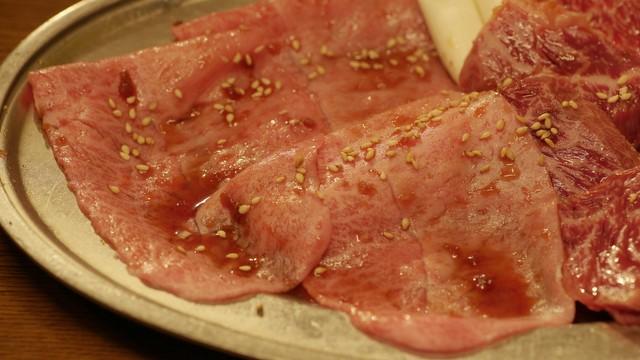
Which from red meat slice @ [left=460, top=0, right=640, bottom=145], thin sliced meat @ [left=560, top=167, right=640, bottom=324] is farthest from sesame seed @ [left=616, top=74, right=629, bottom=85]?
thin sliced meat @ [left=560, top=167, right=640, bottom=324]

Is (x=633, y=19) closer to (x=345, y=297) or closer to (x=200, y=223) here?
(x=345, y=297)

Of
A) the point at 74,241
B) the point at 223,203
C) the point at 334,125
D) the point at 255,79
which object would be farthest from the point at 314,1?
the point at 74,241

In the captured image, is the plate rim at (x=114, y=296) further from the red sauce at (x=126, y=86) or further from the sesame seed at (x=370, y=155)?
the sesame seed at (x=370, y=155)

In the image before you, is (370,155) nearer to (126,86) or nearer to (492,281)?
(492,281)

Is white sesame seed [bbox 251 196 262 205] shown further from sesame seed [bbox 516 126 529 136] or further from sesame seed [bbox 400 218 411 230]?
sesame seed [bbox 516 126 529 136]


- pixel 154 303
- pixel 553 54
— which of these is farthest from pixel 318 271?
pixel 553 54
